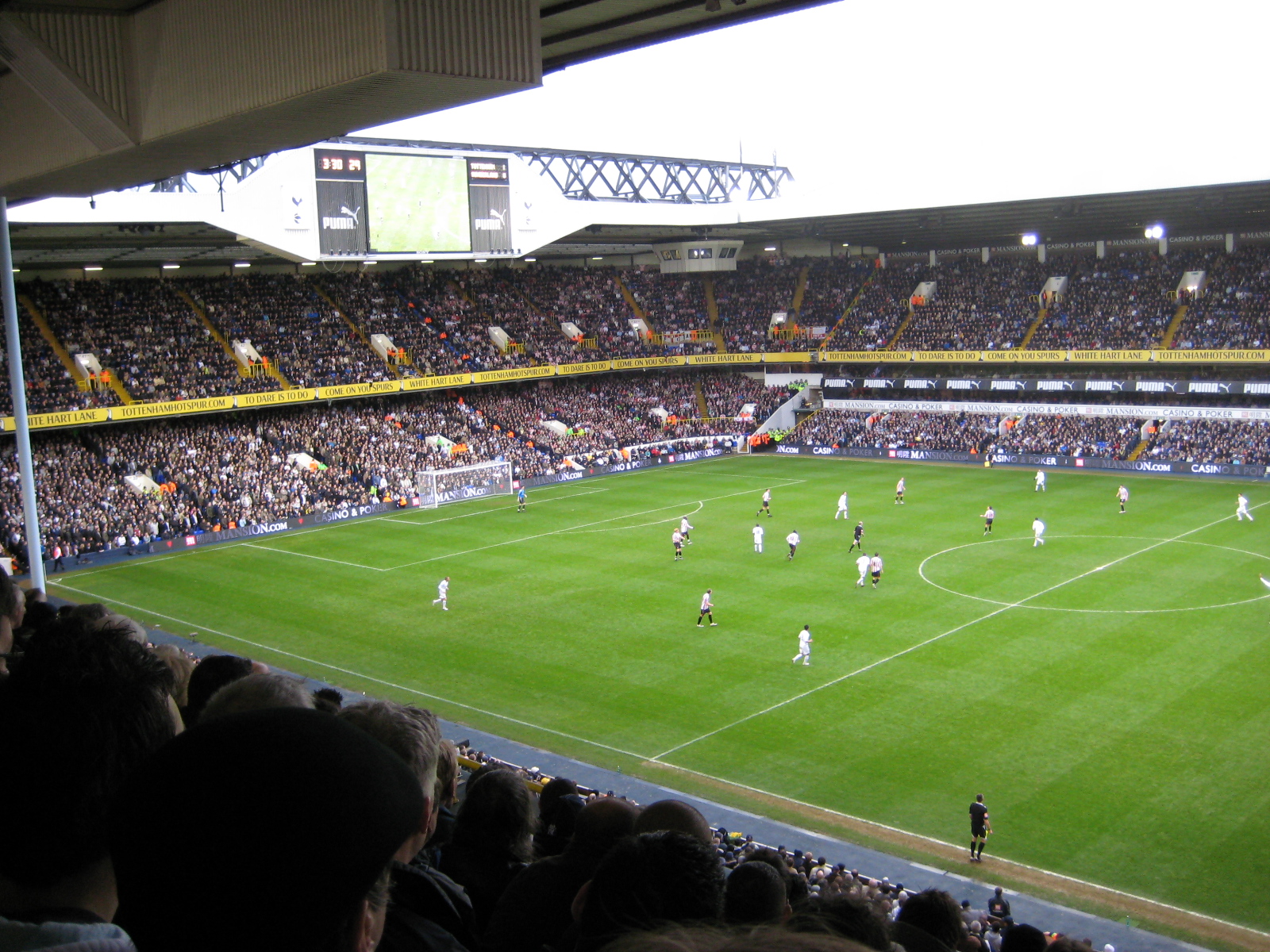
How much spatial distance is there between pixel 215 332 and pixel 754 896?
51.9 metres

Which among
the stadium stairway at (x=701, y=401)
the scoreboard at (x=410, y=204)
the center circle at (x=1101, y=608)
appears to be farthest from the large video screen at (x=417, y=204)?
the center circle at (x=1101, y=608)

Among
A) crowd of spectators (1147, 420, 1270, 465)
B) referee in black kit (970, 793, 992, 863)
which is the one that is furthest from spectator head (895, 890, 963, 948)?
crowd of spectators (1147, 420, 1270, 465)

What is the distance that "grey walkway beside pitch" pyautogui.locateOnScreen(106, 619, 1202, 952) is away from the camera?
13797 mm

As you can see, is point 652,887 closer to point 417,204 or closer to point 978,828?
point 978,828

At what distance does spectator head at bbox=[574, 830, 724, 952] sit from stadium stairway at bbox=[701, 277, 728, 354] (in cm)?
6654

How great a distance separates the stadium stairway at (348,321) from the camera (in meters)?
54.9

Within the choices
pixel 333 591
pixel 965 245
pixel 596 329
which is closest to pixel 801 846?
pixel 333 591

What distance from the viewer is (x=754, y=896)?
4.15 metres

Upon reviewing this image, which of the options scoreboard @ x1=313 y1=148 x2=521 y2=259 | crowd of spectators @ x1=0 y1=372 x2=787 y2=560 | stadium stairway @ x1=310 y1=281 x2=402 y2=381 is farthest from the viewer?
stadium stairway @ x1=310 y1=281 x2=402 y2=381

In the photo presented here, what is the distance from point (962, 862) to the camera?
15789mm

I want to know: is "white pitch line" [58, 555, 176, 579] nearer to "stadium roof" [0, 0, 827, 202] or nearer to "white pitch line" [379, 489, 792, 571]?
"white pitch line" [379, 489, 792, 571]

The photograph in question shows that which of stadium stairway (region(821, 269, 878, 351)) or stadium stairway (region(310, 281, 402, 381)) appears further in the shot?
stadium stairway (region(821, 269, 878, 351))

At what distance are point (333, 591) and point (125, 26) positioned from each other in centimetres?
2356

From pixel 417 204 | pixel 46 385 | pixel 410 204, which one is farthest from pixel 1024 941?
pixel 417 204
